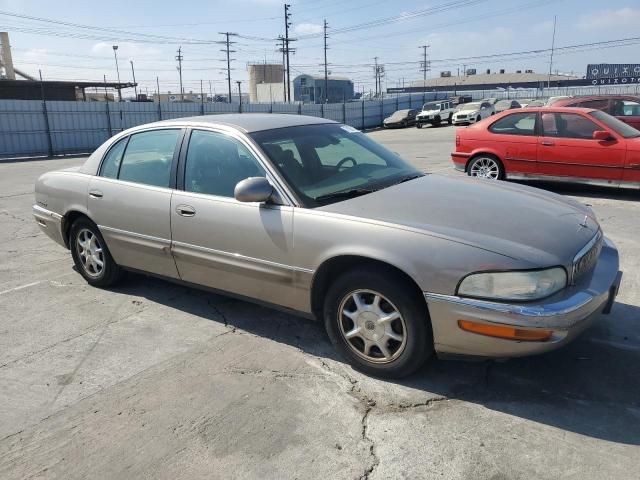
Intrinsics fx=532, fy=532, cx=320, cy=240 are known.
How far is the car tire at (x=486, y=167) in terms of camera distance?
9.25 metres

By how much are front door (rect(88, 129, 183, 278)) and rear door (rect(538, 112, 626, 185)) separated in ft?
21.7

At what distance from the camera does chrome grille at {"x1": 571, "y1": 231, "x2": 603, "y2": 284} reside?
2949 mm

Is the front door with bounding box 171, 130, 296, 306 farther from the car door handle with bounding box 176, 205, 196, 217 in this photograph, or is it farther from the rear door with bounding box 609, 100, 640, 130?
the rear door with bounding box 609, 100, 640, 130

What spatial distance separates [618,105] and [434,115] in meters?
22.1

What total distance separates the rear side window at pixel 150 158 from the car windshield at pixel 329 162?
83 cm

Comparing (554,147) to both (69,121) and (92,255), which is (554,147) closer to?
(92,255)

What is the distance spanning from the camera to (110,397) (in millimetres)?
3180

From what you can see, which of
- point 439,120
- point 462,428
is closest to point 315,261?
point 462,428

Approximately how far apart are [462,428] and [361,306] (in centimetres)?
88

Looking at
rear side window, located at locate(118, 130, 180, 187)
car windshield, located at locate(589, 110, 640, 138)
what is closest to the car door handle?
rear side window, located at locate(118, 130, 180, 187)

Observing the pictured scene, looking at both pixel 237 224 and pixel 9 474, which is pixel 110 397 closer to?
pixel 9 474

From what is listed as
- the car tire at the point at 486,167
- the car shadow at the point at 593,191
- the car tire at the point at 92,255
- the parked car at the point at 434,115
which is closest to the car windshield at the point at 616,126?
the car shadow at the point at 593,191

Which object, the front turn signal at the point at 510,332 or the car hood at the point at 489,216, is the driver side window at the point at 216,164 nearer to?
the car hood at the point at 489,216

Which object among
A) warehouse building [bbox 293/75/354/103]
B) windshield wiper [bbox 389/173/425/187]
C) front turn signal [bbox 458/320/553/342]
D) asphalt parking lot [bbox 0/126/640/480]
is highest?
warehouse building [bbox 293/75/354/103]
